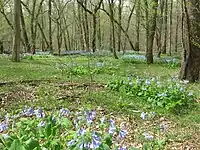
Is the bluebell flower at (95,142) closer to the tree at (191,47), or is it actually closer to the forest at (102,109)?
the forest at (102,109)

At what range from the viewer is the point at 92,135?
9.14 ft

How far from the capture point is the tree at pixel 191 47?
11125 millimetres

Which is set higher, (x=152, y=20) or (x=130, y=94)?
(x=152, y=20)

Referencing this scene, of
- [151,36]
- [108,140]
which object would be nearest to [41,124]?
[108,140]

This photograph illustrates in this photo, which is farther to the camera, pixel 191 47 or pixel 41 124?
pixel 191 47

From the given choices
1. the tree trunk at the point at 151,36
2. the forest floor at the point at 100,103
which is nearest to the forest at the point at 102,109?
the forest floor at the point at 100,103

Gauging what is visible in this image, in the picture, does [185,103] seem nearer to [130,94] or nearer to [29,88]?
[130,94]

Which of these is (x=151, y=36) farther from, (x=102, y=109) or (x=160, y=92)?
(x=102, y=109)

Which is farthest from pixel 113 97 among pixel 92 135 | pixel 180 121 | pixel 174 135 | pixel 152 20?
pixel 152 20

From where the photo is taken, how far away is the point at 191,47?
36.8 ft

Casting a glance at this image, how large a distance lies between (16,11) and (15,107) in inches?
374

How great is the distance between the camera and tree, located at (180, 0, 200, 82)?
438 inches

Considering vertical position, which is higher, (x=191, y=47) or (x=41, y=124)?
(x=191, y=47)

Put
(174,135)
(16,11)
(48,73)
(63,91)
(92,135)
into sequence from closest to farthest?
(92,135), (174,135), (63,91), (48,73), (16,11)
